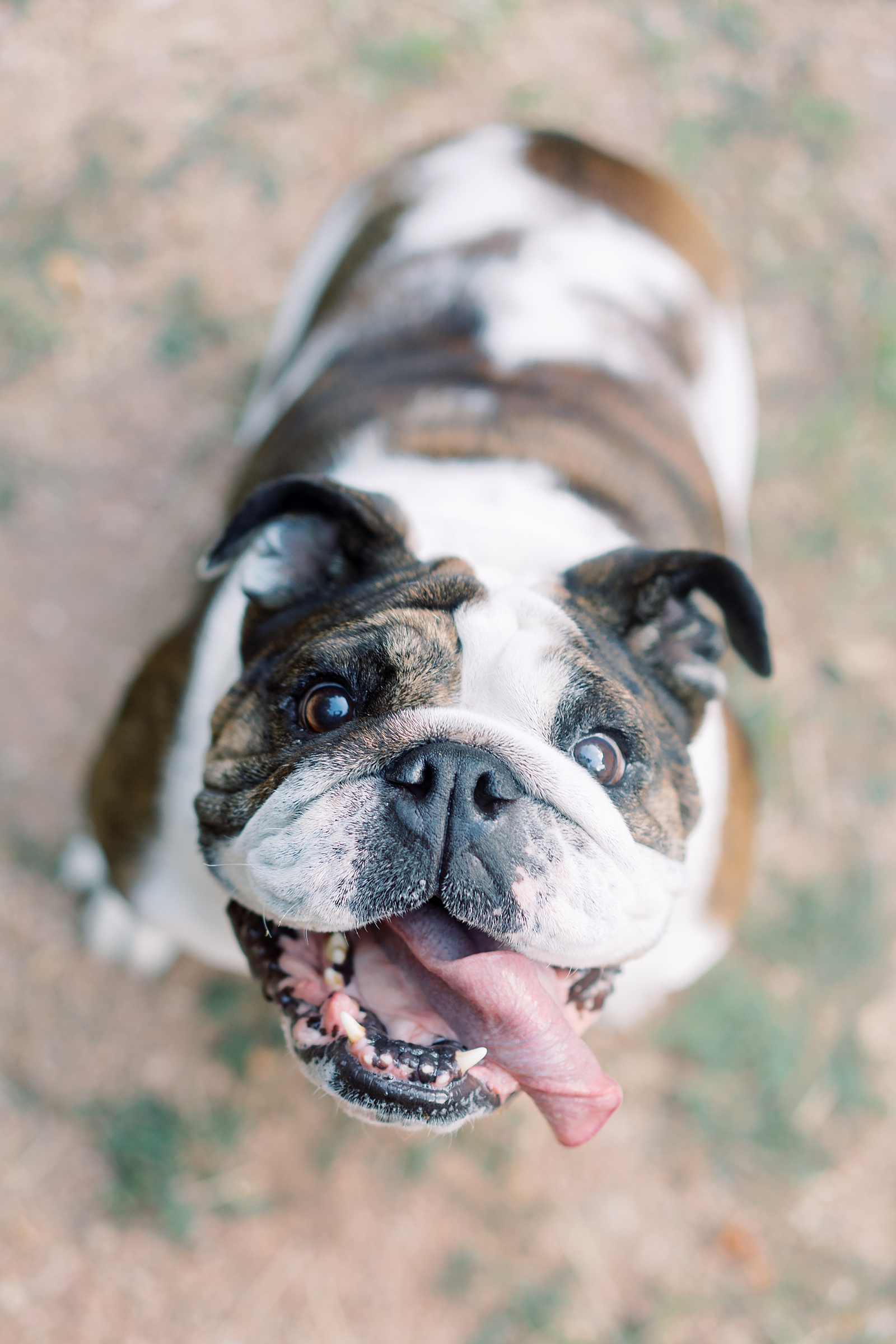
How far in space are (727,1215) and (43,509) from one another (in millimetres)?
4464

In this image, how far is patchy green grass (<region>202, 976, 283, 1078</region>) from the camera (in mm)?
4516

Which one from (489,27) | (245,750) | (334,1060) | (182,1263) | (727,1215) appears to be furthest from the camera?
(489,27)

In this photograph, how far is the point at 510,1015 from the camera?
7.86 ft

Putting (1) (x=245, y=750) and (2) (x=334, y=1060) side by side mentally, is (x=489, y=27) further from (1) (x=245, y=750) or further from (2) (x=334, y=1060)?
(2) (x=334, y=1060)

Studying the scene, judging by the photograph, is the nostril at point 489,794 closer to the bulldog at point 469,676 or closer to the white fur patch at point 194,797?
the bulldog at point 469,676

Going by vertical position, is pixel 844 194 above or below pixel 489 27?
below

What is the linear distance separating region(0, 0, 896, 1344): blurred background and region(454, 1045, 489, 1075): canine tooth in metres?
2.26

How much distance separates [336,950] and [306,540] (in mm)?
1087

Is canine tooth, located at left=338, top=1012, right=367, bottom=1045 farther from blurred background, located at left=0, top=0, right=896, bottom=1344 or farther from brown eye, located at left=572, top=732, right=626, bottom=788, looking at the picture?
blurred background, located at left=0, top=0, right=896, bottom=1344

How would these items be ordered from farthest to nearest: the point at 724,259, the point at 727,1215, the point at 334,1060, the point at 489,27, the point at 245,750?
the point at 489,27
the point at 724,259
the point at 727,1215
the point at 245,750
the point at 334,1060

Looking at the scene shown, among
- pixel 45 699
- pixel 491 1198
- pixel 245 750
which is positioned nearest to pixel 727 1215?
pixel 491 1198

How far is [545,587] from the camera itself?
9.42 feet

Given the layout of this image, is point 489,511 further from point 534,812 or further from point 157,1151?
point 157,1151

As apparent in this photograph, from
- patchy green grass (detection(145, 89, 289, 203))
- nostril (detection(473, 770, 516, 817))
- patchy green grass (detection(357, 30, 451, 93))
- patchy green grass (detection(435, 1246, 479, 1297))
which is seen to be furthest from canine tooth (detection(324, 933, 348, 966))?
patchy green grass (detection(357, 30, 451, 93))
